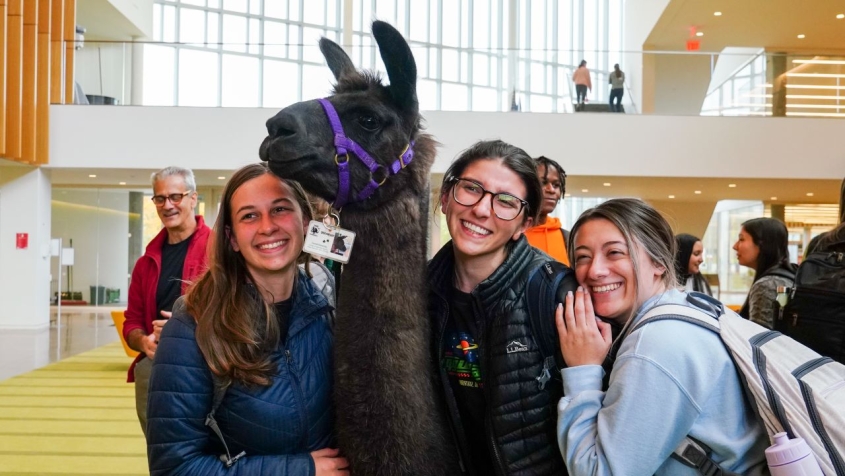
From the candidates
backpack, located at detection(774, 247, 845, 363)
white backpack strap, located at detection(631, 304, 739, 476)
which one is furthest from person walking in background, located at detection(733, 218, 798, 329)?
white backpack strap, located at detection(631, 304, 739, 476)

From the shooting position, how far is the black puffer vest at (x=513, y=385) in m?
1.63

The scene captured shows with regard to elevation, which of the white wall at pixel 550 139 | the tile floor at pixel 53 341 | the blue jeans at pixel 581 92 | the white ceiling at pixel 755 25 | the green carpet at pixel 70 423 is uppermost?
the white ceiling at pixel 755 25

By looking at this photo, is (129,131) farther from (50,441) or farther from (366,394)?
(366,394)

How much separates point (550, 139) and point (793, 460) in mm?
11947

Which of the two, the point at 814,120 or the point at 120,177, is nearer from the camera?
the point at 814,120

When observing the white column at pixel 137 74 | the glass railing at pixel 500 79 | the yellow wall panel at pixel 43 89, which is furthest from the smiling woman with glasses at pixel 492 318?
the yellow wall panel at pixel 43 89

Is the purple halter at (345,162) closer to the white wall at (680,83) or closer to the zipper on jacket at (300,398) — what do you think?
the zipper on jacket at (300,398)

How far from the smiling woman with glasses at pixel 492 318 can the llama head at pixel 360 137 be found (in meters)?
0.19

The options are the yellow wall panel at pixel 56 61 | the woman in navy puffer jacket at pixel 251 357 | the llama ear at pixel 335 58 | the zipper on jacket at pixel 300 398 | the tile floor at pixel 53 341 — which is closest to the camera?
the woman in navy puffer jacket at pixel 251 357

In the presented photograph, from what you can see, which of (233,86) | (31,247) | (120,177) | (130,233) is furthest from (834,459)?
(130,233)

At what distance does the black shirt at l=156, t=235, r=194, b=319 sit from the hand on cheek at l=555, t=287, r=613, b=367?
2.31 meters

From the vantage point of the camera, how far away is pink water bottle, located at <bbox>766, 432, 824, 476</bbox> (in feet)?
4.13

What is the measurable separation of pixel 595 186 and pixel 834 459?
13.7 metres

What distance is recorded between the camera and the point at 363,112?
1.74 metres
